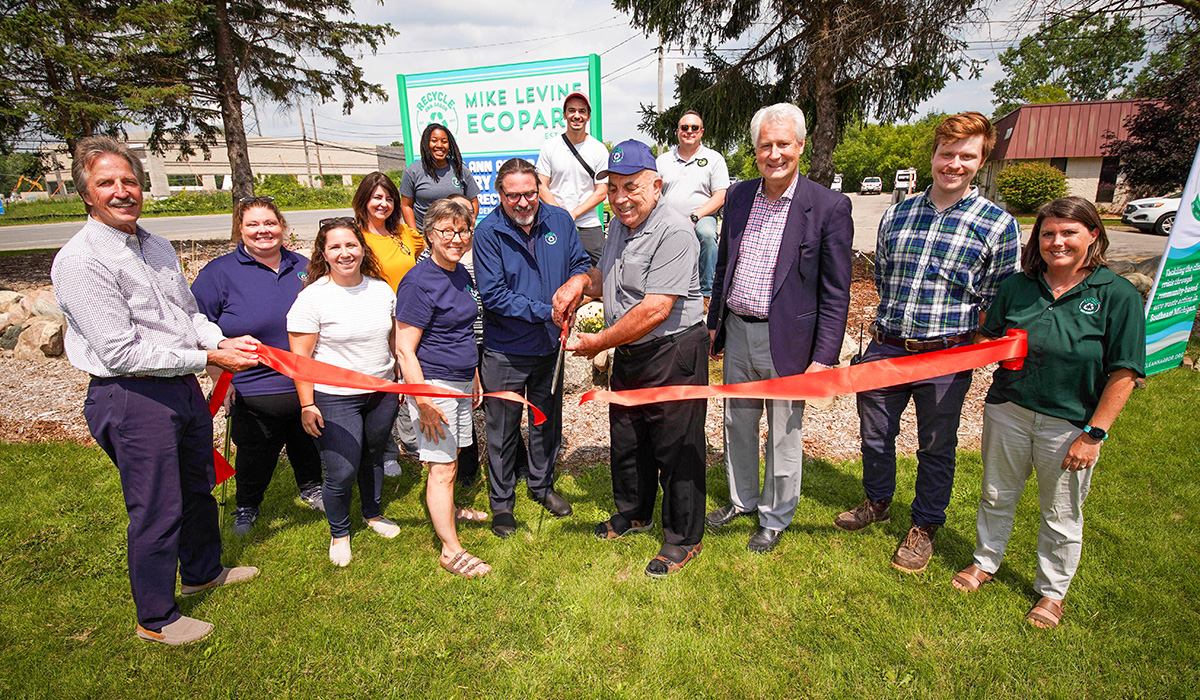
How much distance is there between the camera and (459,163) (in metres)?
5.03

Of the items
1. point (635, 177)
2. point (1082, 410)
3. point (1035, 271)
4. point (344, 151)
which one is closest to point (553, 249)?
point (635, 177)

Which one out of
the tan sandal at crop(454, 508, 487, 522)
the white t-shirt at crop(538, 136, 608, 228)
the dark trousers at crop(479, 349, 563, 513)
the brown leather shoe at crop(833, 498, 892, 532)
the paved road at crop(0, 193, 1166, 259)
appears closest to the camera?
the dark trousers at crop(479, 349, 563, 513)

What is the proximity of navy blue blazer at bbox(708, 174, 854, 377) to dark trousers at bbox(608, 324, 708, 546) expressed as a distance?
17.6 inches

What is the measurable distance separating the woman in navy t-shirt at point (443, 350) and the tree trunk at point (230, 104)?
46.5 ft

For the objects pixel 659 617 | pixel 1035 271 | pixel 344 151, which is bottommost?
pixel 659 617

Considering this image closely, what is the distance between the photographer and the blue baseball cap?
2.88m

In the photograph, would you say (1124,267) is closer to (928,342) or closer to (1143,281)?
(1143,281)

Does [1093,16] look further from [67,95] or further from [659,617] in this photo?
[67,95]

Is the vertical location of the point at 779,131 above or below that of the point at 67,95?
below

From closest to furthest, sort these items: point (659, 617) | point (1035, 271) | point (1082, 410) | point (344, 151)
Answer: point (1082, 410), point (1035, 271), point (659, 617), point (344, 151)

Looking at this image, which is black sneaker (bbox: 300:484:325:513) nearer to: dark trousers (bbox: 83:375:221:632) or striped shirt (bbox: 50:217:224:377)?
dark trousers (bbox: 83:375:221:632)

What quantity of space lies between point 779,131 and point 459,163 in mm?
3044

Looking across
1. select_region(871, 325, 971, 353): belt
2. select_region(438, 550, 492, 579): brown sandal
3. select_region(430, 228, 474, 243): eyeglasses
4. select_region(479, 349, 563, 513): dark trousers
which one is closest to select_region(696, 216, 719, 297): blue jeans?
select_region(479, 349, 563, 513): dark trousers

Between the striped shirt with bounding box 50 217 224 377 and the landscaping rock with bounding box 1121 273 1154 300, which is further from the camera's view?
the landscaping rock with bounding box 1121 273 1154 300
